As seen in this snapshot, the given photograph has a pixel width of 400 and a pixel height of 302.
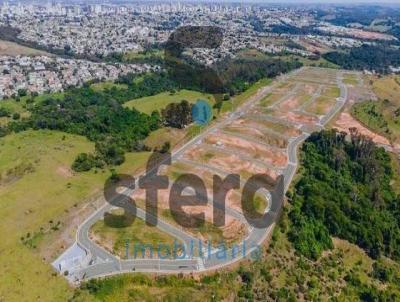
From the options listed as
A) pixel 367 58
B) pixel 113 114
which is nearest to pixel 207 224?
pixel 113 114

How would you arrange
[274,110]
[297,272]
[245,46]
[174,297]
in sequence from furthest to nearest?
[245,46]
[274,110]
[297,272]
[174,297]

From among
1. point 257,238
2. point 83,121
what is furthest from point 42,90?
point 257,238

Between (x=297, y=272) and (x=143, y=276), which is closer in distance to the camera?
(x=143, y=276)

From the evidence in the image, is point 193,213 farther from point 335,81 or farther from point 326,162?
point 335,81

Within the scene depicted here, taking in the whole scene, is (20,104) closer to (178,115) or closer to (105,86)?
(105,86)

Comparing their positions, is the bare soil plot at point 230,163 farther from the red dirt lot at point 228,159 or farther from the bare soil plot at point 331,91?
the bare soil plot at point 331,91
